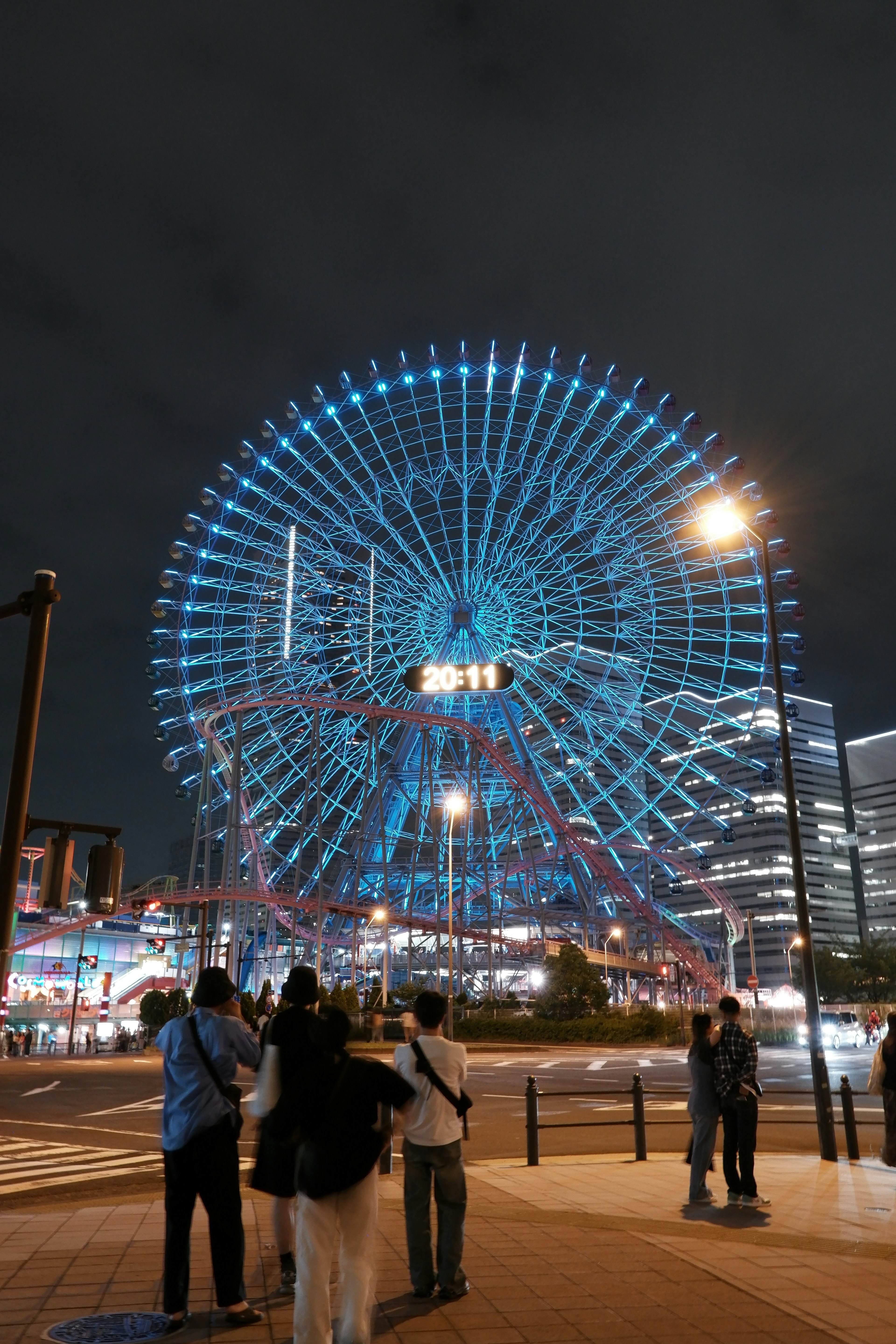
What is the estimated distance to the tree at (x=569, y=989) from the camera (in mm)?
43656

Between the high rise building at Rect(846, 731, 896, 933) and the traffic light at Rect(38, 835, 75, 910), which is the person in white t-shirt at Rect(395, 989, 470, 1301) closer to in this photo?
the traffic light at Rect(38, 835, 75, 910)

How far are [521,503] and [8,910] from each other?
36.4m

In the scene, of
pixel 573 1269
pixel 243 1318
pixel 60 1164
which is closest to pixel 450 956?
pixel 60 1164

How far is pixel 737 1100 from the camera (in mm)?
8906

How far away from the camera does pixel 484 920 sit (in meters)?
62.1

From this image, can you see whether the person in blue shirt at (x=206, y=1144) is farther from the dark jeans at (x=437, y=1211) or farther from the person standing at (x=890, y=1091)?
the person standing at (x=890, y=1091)

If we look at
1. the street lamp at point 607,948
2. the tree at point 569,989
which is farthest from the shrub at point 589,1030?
the street lamp at point 607,948

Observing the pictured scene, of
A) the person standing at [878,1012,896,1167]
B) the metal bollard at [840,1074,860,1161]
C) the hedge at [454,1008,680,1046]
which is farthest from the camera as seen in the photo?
the hedge at [454,1008,680,1046]

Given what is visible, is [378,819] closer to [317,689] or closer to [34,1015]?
[317,689]

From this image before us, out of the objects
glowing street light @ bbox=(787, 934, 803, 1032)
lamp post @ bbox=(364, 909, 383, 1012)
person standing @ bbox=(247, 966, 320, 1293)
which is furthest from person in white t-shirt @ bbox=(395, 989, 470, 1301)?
lamp post @ bbox=(364, 909, 383, 1012)

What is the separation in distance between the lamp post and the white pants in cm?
3461

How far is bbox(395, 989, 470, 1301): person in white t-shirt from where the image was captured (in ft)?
18.7

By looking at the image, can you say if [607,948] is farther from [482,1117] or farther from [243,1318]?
[243,1318]

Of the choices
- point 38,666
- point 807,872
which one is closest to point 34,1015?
point 38,666
